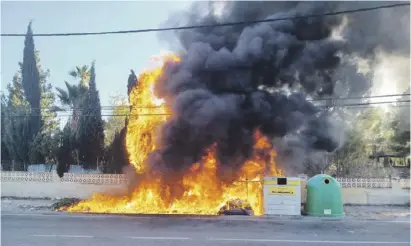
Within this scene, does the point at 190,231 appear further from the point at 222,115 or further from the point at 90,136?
the point at 90,136

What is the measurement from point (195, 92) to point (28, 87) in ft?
50.3

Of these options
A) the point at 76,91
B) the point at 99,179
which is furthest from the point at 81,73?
the point at 99,179

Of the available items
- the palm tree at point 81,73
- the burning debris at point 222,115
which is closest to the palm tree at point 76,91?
Answer: the palm tree at point 81,73

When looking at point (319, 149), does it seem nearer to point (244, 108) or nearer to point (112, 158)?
point (244, 108)

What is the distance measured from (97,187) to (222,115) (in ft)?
22.5

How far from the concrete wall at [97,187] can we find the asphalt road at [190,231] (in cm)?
394

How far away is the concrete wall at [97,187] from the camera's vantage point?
49.6 feet

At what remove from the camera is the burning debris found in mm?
13438

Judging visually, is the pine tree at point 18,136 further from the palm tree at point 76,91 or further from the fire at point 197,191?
the fire at point 197,191

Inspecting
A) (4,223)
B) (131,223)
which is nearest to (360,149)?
(131,223)

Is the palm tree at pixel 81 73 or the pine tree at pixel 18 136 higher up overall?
the palm tree at pixel 81 73

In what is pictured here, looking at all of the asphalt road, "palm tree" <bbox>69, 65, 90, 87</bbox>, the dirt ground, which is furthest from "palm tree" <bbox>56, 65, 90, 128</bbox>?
the asphalt road

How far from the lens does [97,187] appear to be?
16266 mm

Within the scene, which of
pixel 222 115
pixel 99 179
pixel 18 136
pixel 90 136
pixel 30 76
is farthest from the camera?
pixel 30 76
